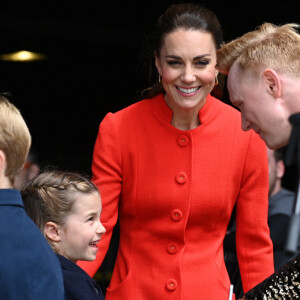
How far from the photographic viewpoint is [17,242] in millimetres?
2123

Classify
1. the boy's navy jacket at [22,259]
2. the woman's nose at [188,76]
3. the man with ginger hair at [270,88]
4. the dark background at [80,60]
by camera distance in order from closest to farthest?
the boy's navy jacket at [22,259]
the man with ginger hair at [270,88]
the woman's nose at [188,76]
the dark background at [80,60]

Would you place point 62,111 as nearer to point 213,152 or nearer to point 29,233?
point 213,152

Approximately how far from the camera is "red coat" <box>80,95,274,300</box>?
9.77 ft

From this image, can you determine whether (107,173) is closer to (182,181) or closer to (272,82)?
(182,181)

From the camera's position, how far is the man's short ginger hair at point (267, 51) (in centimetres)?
237

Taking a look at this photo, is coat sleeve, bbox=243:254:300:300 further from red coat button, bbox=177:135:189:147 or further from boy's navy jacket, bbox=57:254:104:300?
red coat button, bbox=177:135:189:147

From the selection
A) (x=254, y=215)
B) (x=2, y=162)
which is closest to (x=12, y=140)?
(x=2, y=162)

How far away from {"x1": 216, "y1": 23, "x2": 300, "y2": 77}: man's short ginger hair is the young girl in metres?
0.72

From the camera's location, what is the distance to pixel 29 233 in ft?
7.11

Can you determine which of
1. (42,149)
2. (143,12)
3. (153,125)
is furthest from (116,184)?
(42,149)

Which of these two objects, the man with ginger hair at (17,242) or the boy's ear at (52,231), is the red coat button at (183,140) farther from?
the man with ginger hair at (17,242)

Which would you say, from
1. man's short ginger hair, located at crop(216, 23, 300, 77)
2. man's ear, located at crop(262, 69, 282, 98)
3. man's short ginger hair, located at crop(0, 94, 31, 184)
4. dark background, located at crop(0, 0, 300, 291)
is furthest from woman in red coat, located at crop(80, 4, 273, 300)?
dark background, located at crop(0, 0, 300, 291)

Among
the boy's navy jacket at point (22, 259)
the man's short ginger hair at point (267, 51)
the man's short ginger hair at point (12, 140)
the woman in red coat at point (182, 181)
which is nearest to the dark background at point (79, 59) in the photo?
the woman in red coat at point (182, 181)

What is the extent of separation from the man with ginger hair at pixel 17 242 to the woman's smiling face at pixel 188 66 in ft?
2.65
